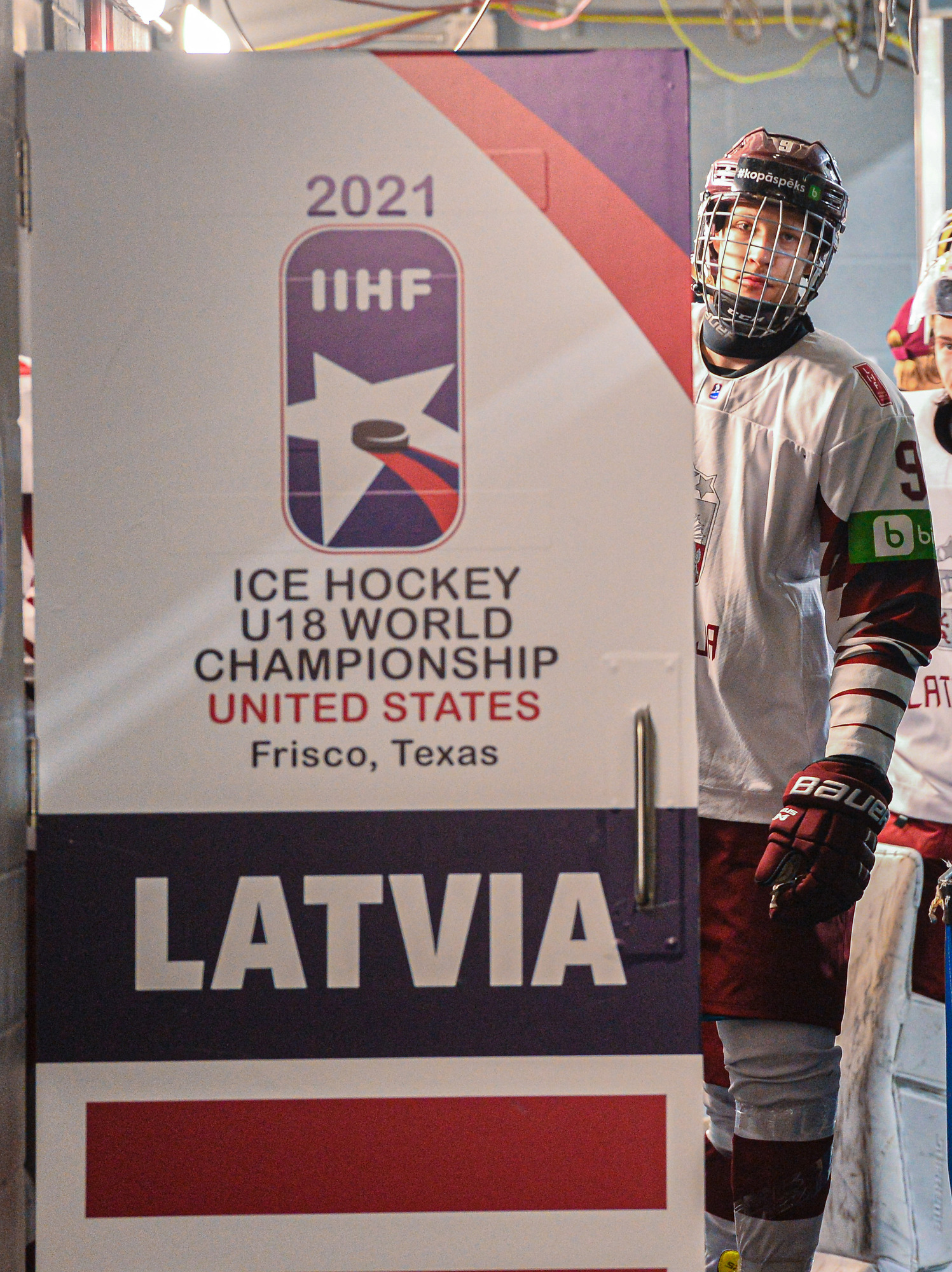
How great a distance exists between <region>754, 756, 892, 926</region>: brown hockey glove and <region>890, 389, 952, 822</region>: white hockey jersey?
0.56 m

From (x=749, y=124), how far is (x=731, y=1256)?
3.31 m

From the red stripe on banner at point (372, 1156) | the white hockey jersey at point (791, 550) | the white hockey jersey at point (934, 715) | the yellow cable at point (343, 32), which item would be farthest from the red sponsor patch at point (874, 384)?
the yellow cable at point (343, 32)

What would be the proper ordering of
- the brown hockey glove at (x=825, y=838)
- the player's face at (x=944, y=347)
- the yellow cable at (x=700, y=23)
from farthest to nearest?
the yellow cable at (x=700, y=23) → the player's face at (x=944, y=347) → the brown hockey glove at (x=825, y=838)

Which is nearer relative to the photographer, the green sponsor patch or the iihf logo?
the iihf logo

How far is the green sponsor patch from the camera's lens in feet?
5.07

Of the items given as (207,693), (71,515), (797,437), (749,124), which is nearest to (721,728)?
(797,437)

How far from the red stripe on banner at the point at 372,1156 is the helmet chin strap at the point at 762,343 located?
41.2 inches

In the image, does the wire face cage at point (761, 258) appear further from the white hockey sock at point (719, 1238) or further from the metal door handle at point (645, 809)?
the white hockey sock at point (719, 1238)

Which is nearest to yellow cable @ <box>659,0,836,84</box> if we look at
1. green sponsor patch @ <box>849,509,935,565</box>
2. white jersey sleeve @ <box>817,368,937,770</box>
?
white jersey sleeve @ <box>817,368,937,770</box>

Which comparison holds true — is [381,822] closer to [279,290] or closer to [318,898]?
[318,898]

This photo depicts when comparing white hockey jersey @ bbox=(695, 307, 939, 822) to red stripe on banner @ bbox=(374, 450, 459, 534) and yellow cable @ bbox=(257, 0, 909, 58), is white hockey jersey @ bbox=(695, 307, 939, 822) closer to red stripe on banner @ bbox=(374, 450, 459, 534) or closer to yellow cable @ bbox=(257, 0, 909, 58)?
red stripe on banner @ bbox=(374, 450, 459, 534)

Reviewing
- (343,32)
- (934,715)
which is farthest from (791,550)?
(343,32)

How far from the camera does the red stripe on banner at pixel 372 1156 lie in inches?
48.4

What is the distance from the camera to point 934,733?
200 cm
